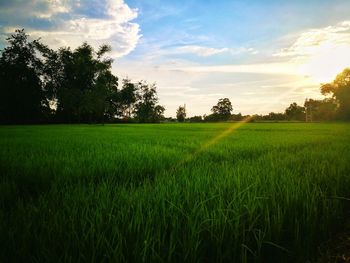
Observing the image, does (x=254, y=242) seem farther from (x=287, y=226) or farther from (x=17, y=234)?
(x=17, y=234)

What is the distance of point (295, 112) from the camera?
11119 cm

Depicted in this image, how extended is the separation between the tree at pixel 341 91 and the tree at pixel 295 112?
23.1 m

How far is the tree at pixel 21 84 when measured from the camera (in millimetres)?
47375

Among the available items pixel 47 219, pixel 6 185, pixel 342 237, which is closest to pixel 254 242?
pixel 342 237

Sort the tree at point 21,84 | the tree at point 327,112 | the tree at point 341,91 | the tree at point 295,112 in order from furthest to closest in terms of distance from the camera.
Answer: the tree at point 295,112, the tree at point 327,112, the tree at point 341,91, the tree at point 21,84

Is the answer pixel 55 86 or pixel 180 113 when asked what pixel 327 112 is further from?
pixel 55 86

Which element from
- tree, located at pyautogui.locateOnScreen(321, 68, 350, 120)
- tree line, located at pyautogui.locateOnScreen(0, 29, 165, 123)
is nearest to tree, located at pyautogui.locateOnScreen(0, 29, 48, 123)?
tree line, located at pyautogui.locateOnScreen(0, 29, 165, 123)

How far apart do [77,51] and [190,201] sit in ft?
200

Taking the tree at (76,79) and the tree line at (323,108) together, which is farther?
the tree line at (323,108)

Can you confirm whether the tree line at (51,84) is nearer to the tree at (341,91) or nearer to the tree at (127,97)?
the tree at (127,97)

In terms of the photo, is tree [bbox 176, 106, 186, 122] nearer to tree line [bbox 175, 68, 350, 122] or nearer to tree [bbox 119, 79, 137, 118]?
tree line [bbox 175, 68, 350, 122]

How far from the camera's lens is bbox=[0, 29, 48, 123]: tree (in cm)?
4738

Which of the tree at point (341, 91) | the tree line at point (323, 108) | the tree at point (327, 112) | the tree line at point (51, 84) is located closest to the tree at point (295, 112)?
the tree line at point (323, 108)

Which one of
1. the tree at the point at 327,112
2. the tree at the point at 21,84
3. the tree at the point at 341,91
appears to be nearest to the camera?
the tree at the point at 21,84
